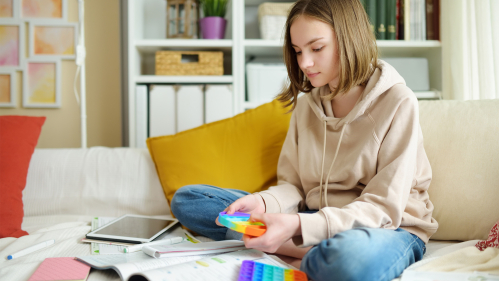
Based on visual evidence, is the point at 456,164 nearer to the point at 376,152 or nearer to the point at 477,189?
the point at 477,189

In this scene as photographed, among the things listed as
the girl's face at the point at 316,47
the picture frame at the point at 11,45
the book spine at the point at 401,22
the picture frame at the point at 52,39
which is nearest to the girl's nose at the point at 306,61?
the girl's face at the point at 316,47

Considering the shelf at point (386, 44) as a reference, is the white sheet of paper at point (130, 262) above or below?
below

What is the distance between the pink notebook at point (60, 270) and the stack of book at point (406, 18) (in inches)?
54.6

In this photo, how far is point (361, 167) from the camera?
833mm

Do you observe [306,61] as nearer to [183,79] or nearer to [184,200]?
[184,200]

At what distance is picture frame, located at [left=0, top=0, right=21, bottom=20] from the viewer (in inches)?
65.7

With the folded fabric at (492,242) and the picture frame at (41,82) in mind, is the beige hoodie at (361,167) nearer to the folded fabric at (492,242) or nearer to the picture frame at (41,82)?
the folded fabric at (492,242)

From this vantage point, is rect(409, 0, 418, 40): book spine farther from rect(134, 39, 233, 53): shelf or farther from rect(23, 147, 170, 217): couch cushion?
rect(23, 147, 170, 217): couch cushion

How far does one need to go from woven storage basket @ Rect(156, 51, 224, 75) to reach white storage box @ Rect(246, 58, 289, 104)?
5.8 inches

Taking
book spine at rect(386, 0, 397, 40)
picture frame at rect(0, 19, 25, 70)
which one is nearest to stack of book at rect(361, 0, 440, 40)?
book spine at rect(386, 0, 397, 40)

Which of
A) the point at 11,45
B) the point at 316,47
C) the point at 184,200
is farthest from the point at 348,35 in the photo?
the point at 11,45

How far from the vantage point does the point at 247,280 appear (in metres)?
0.60

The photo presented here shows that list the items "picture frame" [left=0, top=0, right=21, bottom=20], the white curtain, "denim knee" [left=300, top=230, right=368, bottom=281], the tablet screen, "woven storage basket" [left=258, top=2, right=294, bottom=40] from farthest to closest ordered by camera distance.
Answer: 1. "picture frame" [left=0, top=0, right=21, bottom=20]
2. "woven storage basket" [left=258, top=2, right=294, bottom=40]
3. the white curtain
4. the tablet screen
5. "denim knee" [left=300, top=230, right=368, bottom=281]

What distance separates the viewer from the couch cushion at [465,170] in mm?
874
